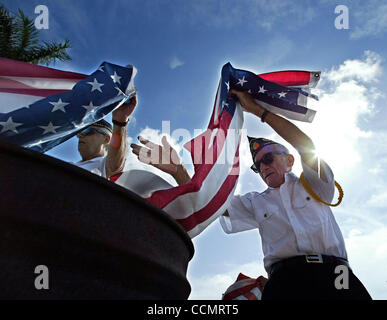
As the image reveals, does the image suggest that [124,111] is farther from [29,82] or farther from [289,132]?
[289,132]

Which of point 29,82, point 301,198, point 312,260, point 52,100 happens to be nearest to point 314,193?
point 301,198

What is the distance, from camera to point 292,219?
238 centimetres

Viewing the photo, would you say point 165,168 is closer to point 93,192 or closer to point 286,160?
point 286,160

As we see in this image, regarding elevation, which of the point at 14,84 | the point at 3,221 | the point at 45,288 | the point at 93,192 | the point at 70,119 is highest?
the point at 14,84

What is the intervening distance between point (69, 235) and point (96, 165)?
5.32 ft

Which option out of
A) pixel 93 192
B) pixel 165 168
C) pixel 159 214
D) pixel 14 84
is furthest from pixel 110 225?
pixel 14 84

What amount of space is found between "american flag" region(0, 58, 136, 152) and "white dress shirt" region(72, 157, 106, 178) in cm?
49

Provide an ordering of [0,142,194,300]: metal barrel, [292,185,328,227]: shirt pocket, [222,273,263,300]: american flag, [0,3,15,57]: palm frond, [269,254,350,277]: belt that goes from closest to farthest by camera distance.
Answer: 1. [0,142,194,300]: metal barrel
2. [269,254,350,277]: belt
3. [292,185,328,227]: shirt pocket
4. [222,273,263,300]: american flag
5. [0,3,15,57]: palm frond

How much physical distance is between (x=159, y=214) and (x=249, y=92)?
168 centimetres

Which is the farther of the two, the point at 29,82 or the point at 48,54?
the point at 48,54

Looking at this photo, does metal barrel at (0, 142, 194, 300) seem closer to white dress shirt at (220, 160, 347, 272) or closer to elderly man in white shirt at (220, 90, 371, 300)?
elderly man in white shirt at (220, 90, 371, 300)

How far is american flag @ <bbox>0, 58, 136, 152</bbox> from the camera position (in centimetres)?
190

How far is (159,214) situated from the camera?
4.65 feet

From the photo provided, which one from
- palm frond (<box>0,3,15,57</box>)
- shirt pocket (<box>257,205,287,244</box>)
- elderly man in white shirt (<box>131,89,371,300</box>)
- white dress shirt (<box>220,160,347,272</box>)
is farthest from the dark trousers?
palm frond (<box>0,3,15,57</box>)
